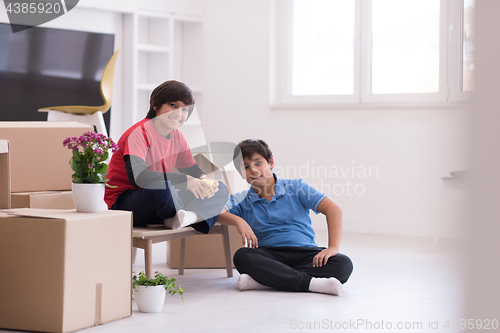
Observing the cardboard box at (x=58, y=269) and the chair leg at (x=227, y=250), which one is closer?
the cardboard box at (x=58, y=269)

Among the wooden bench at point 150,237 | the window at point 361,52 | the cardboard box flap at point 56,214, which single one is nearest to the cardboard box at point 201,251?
the wooden bench at point 150,237

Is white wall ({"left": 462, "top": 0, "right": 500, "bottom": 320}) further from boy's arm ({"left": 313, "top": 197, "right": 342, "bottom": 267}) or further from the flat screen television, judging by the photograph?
the flat screen television

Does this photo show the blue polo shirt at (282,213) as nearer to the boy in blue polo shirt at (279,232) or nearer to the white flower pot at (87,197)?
the boy in blue polo shirt at (279,232)

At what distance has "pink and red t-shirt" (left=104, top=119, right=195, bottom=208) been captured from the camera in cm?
219

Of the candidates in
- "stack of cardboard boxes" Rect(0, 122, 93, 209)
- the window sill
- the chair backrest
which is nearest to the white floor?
"stack of cardboard boxes" Rect(0, 122, 93, 209)

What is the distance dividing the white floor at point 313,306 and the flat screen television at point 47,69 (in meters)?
1.67

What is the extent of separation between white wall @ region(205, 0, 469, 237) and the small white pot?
7.05 ft

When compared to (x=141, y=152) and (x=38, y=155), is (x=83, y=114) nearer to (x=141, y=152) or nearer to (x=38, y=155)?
(x=38, y=155)

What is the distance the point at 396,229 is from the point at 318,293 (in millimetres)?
1983

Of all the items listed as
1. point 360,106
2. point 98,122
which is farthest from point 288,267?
point 360,106

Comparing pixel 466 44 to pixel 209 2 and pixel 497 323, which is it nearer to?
pixel 497 323

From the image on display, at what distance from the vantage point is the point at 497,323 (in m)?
0.34

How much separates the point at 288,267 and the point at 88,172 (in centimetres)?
88

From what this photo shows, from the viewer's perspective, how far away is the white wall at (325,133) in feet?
13.0
